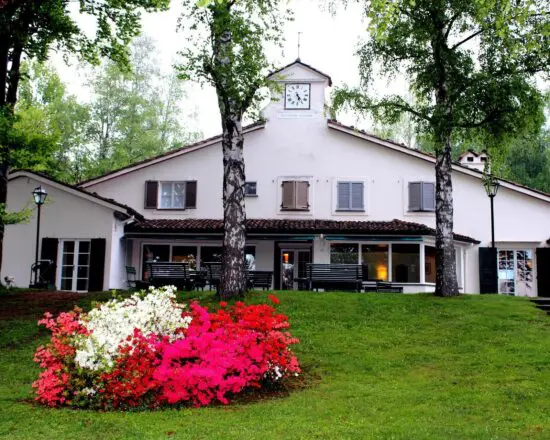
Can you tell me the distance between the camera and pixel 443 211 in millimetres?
17812

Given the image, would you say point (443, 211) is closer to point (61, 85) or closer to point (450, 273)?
point (450, 273)

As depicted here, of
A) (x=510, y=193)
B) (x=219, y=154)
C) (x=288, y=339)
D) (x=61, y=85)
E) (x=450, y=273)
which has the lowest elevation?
(x=288, y=339)

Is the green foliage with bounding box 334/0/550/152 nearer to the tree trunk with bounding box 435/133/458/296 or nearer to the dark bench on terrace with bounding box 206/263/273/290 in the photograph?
the tree trunk with bounding box 435/133/458/296

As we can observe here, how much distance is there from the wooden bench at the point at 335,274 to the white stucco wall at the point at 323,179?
14.1 ft

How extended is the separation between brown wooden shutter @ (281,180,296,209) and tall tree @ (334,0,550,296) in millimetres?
7936

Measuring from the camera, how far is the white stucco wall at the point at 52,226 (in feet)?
76.9

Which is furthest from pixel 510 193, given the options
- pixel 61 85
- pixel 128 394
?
pixel 61 85

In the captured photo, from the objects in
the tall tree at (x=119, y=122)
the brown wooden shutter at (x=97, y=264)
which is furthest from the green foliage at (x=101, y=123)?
the brown wooden shutter at (x=97, y=264)

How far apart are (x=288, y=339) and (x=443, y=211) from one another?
9.61 m

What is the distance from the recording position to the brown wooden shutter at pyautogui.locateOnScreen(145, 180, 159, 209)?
26469 mm

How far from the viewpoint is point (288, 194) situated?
1019 inches

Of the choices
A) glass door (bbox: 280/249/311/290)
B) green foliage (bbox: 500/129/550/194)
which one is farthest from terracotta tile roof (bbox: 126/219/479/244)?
green foliage (bbox: 500/129/550/194)

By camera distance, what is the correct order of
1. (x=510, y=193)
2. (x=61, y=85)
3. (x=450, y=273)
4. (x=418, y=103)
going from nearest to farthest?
(x=450, y=273) → (x=418, y=103) → (x=510, y=193) → (x=61, y=85)

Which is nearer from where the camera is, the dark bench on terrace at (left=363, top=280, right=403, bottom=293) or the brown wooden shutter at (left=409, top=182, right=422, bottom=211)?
the dark bench on terrace at (left=363, top=280, right=403, bottom=293)
